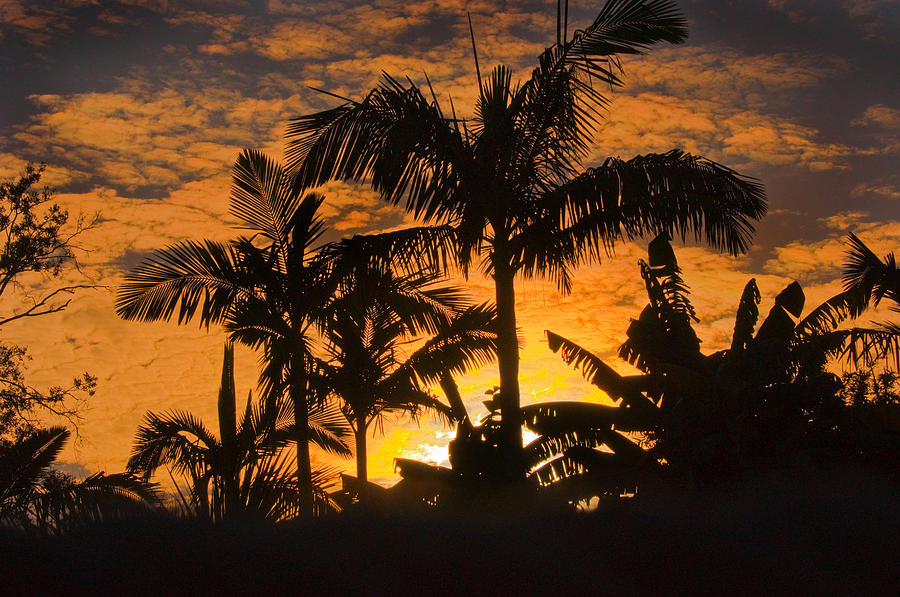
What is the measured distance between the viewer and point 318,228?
9.85m

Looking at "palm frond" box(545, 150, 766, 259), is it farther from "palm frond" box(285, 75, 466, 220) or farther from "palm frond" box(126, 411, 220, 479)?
"palm frond" box(126, 411, 220, 479)

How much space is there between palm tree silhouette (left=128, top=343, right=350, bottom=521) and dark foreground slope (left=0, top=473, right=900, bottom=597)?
0.46 m

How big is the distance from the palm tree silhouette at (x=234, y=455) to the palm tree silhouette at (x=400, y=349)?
119 cm

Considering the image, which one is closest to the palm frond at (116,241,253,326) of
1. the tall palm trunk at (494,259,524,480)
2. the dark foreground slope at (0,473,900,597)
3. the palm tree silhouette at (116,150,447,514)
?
the palm tree silhouette at (116,150,447,514)

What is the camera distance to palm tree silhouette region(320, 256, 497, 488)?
1073 centimetres

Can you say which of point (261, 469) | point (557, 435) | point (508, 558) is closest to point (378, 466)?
point (557, 435)

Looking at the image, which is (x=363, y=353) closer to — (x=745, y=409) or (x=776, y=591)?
(x=745, y=409)

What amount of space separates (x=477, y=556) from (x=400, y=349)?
10.1 metres

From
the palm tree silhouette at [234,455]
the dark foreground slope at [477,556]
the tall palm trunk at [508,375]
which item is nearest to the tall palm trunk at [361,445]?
the palm tree silhouette at [234,455]

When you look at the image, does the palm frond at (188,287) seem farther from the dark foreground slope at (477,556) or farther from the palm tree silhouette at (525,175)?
the dark foreground slope at (477,556)

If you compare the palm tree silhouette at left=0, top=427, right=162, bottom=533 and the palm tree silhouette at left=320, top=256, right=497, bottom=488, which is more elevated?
the palm tree silhouette at left=320, top=256, right=497, bottom=488

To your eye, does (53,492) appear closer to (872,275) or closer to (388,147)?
(388,147)

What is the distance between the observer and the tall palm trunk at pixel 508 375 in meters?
7.87

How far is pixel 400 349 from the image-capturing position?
12375 millimetres
